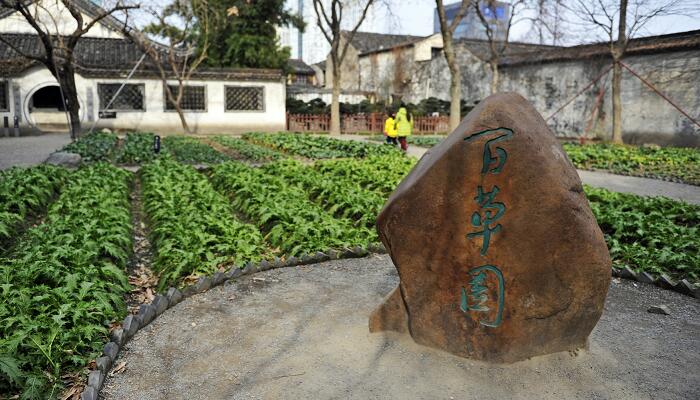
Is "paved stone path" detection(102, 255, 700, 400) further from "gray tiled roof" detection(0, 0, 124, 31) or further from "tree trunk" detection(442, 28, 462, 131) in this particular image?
"gray tiled roof" detection(0, 0, 124, 31)

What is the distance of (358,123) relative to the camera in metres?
30.7

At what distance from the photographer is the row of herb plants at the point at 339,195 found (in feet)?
26.5

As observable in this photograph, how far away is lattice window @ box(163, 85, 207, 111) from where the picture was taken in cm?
2831

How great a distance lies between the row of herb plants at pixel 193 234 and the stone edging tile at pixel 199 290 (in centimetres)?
23

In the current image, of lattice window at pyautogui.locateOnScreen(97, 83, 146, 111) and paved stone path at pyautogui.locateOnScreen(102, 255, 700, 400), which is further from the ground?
lattice window at pyautogui.locateOnScreen(97, 83, 146, 111)

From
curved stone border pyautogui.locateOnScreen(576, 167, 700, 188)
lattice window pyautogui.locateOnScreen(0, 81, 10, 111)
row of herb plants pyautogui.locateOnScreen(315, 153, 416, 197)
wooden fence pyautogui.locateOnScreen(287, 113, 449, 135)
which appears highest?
lattice window pyautogui.locateOnScreen(0, 81, 10, 111)

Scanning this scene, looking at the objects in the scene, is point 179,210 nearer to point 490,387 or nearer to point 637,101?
point 490,387

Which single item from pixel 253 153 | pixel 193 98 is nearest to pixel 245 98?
pixel 193 98

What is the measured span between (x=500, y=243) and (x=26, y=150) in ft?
57.9

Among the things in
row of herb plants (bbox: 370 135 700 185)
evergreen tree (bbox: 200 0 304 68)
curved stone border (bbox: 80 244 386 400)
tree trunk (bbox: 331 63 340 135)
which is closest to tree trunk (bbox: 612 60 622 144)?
row of herb plants (bbox: 370 135 700 185)

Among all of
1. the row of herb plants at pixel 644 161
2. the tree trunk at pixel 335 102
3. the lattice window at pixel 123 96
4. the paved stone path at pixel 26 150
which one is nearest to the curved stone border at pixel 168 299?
the row of herb plants at pixel 644 161

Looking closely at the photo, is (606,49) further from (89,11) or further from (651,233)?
(89,11)

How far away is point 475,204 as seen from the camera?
3.66m

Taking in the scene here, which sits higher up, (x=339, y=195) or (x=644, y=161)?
(x=644, y=161)
